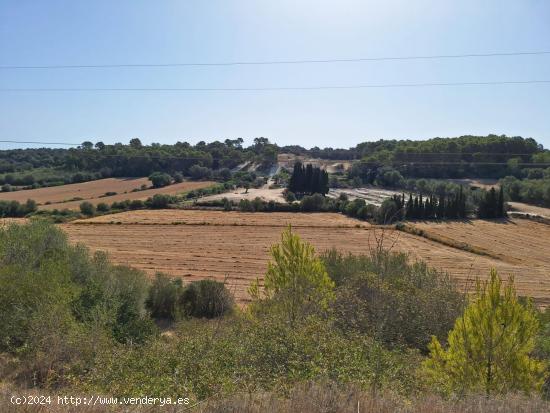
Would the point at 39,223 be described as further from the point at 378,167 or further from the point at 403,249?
the point at 378,167

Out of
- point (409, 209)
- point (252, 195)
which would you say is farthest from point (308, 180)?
point (409, 209)

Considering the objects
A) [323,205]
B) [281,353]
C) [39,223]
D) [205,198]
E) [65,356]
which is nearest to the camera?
[281,353]

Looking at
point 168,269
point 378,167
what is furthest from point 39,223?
point 378,167

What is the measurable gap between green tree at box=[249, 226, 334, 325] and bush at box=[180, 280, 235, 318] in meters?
7.60

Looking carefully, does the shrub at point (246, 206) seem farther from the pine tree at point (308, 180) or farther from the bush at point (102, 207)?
the bush at point (102, 207)

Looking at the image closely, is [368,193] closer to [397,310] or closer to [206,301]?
[206,301]

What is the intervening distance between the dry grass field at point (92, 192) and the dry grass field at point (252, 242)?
10.8 m

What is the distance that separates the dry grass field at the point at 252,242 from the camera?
3858 cm

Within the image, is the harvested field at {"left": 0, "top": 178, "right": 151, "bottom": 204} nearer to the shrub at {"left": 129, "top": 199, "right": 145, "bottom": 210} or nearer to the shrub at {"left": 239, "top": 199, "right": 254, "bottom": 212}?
the shrub at {"left": 129, "top": 199, "right": 145, "bottom": 210}

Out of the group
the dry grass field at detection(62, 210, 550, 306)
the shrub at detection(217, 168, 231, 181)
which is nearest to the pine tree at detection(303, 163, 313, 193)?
the dry grass field at detection(62, 210, 550, 306)

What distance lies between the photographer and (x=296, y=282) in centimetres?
1466

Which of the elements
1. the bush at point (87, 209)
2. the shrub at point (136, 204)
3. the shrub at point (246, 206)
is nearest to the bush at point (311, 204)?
the shrub at point (246, 206)

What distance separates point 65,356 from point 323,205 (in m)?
68.8

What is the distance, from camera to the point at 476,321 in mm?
9828
